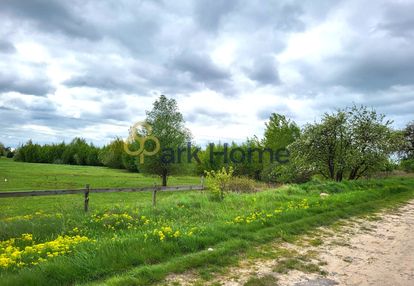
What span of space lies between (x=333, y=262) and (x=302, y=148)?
18.1 meters

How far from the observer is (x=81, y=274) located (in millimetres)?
4961

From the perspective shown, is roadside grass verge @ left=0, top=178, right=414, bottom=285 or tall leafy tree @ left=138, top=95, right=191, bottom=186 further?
tall leafy tree @ left=138, top=95, right=191, bottom=186

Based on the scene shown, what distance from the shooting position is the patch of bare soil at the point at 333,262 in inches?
197

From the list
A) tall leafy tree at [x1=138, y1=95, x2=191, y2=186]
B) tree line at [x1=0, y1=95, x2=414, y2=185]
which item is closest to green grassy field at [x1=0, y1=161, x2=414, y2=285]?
tree line at [x1=0, y1=95, x2=414, y2=185]

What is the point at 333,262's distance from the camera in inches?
236

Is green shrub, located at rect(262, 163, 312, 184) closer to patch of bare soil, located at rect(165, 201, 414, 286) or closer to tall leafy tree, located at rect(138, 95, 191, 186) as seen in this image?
tall leafy tree, located at rect(138, 95, 191, 186)

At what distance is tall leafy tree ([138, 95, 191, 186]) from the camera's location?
33.8 metres

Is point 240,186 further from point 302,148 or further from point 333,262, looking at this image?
point 333,262

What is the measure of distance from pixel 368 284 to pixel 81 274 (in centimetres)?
438

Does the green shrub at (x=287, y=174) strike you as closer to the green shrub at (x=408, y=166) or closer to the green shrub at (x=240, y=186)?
the green shrub at (x=240, y=186)

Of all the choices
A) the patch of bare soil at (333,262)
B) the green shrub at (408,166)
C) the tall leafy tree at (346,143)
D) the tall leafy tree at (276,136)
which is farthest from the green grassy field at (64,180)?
the green shrub at (408,166)

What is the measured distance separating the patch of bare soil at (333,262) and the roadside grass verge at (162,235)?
388 mm

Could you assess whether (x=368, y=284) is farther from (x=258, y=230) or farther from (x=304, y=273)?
(x=258, y=230)

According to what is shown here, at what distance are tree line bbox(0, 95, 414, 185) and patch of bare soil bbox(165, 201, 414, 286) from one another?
14.4 m
